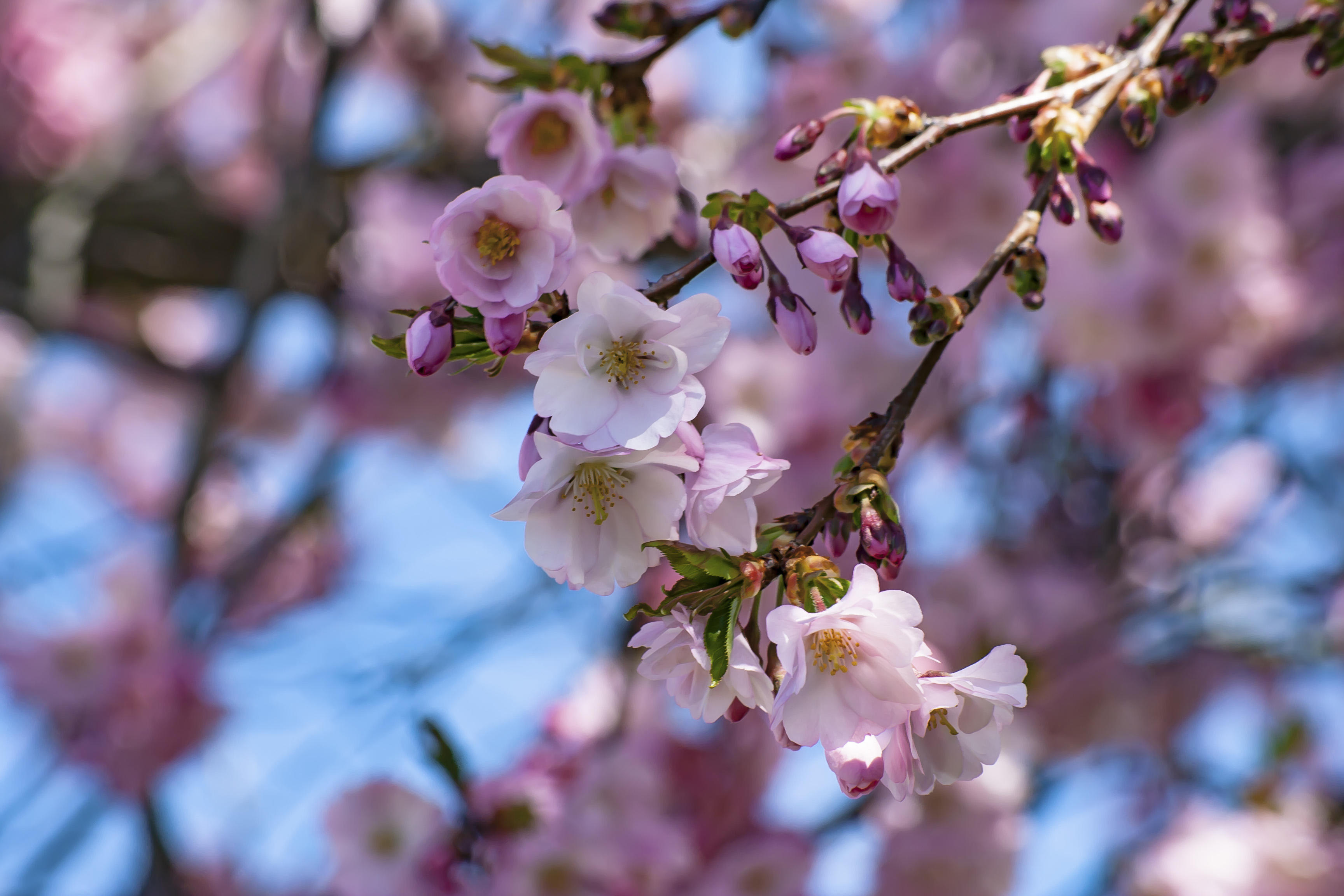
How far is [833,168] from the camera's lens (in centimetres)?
64

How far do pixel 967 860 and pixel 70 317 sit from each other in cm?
218

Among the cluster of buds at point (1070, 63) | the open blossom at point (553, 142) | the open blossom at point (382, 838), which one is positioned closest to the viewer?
the cluster of buds at point (1070, 63)

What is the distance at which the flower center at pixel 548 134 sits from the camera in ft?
2.90

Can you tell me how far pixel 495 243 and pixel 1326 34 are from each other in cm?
69

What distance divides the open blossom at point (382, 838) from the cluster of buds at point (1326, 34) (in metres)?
1.45

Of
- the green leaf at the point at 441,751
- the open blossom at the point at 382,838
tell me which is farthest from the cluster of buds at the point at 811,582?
the open blossom at the point at 382,838

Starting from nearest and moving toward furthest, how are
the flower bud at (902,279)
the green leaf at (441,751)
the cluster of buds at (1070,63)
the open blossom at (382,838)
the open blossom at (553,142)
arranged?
1. the flower bud at (902,279)
2. the cluster of buds at (1070,63)
3. the open blossom at (553,142)
4. the green leaf at (441,751)
5. the open blossom at (382,838)

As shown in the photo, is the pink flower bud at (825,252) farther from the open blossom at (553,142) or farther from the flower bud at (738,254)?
the open blossom at (553,142)

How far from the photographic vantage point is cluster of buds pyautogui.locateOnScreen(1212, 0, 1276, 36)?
768 mm

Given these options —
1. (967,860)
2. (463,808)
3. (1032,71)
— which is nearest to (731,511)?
(463,808)

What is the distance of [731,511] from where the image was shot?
537 millimetres

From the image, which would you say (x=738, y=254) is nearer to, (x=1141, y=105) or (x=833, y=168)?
(x=833, y=168)

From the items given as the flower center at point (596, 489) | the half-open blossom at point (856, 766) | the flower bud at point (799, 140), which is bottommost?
the half-open blossom at point (856, 766)

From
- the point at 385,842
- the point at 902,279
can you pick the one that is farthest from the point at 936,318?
the point at 385,842
